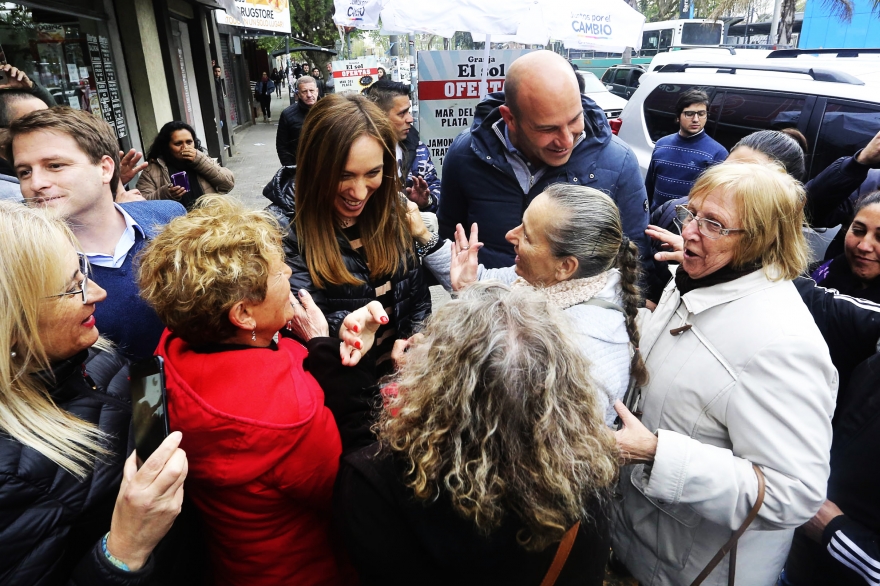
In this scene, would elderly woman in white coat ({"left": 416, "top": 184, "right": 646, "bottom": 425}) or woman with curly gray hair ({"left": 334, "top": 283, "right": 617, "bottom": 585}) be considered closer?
woman with curly gray hair ({"left": 334, "top": 283, "right": 617, "bottom": 585})

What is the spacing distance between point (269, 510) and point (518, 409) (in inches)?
30.9

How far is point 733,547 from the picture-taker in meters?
1.59

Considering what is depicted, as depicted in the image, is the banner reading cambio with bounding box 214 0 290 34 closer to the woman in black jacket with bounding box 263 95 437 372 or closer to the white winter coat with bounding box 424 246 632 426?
the woman in black jacket with bounding box 263 95 437 372

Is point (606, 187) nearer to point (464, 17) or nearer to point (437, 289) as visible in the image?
point (437, 289)

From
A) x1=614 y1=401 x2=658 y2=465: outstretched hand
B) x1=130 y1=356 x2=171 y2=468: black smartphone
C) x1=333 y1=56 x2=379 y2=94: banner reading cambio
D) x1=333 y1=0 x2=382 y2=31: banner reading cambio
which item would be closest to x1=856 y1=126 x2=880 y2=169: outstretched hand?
x1=614 y1=401 x2=658 y2=465: outstretched hand

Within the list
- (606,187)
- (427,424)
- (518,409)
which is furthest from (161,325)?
(606,187)

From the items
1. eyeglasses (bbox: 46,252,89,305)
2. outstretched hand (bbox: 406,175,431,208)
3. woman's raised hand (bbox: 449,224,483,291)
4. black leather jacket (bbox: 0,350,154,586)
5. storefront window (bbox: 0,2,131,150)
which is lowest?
black leather jacket (bbox: 0,350,154,586)

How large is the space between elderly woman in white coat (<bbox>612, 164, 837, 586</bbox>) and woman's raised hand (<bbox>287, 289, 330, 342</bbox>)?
100 cm

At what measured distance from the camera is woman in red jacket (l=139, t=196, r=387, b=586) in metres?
1.25

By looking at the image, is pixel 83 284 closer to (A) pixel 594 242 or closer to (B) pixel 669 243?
(A) pixel 594 242

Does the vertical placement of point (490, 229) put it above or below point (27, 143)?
below

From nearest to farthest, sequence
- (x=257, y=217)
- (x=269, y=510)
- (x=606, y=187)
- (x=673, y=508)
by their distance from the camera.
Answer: (x=269, y=510) < (x=257, y=217) < (x=673, y=508) < (x=606, y=187)

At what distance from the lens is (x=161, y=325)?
200 centimetres

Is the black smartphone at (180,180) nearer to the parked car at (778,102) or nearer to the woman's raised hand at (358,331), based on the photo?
the woman's raised hand at (358,331)
